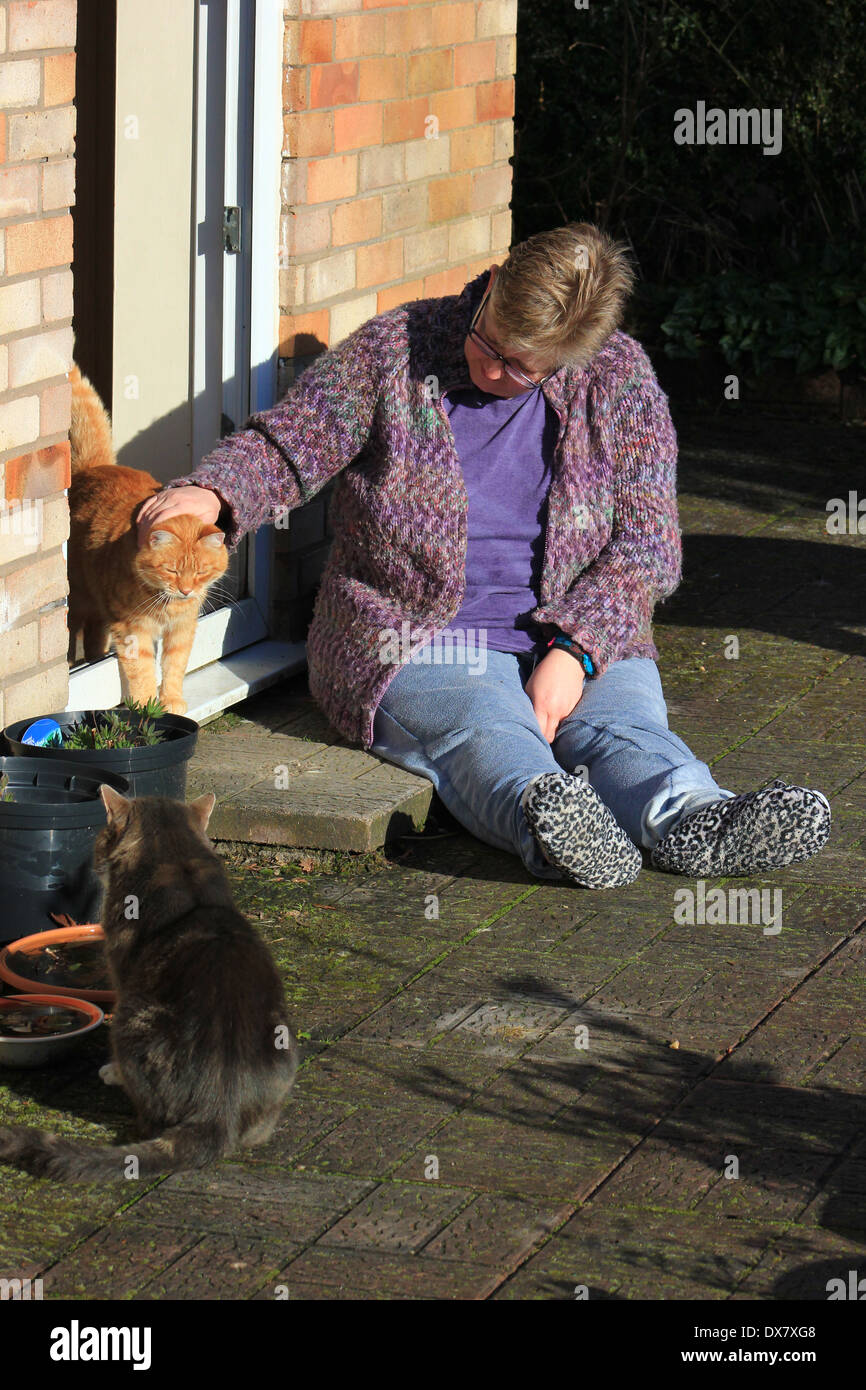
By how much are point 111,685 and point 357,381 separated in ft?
3.68

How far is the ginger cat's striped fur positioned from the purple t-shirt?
2.22 ft

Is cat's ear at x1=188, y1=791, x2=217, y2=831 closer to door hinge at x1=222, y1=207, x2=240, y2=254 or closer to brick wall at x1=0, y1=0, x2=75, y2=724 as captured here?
brick wall at x1=0, y1=0, x2=75, y2=724

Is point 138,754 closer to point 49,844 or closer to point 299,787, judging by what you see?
point 49,844

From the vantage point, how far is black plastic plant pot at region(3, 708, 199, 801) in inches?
148

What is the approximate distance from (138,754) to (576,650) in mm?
1223

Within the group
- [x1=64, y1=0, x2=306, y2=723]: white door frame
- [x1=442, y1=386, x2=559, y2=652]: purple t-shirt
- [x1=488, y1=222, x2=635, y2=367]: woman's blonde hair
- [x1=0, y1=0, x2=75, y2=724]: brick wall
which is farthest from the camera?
[x1=64, y1=0, x2=306, y2=723]: white door frame

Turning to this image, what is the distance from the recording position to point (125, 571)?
15.4ft

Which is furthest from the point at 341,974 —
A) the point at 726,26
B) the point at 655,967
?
the point at 726,26

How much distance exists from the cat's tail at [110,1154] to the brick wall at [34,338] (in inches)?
54.7

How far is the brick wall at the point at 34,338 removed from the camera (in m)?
3.73

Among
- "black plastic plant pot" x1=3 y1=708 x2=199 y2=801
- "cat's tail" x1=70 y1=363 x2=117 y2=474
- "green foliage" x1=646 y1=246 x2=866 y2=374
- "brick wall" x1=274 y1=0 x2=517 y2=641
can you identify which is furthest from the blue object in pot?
"green foliage" x1=646 y1=246 x2=866 y2=374

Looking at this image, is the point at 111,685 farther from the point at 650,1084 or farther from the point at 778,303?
the point at 778,303

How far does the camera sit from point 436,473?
174 inches

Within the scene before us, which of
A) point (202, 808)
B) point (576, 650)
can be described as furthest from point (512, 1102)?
point (576, 650)
